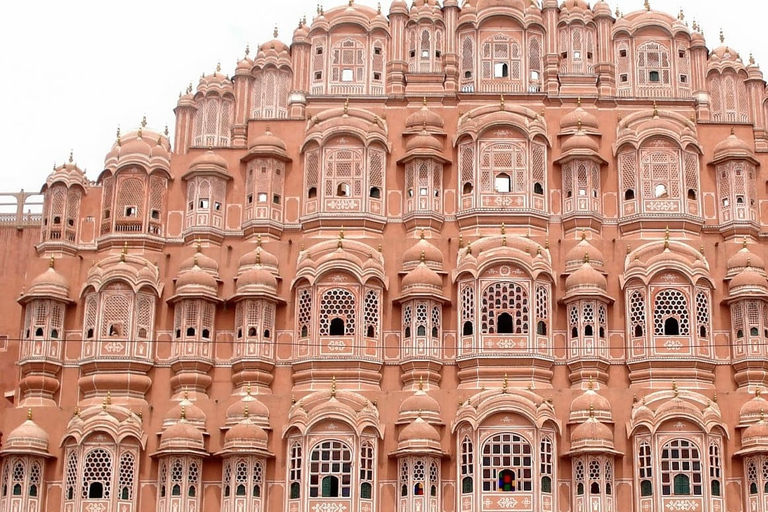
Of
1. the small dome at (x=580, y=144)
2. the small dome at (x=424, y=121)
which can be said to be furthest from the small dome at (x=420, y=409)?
the small dome at (x=580, y=144)

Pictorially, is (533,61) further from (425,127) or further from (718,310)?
(718,310)

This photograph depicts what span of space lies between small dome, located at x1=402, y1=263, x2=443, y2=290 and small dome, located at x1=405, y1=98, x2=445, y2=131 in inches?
220

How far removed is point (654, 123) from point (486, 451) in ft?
43.6

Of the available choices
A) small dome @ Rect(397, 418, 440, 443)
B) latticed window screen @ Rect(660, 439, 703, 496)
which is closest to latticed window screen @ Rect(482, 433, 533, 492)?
small dome @ Rect(397, 418, 440, 443)

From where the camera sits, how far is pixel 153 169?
47.5 metres

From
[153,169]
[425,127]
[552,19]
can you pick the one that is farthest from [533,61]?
[153,169]

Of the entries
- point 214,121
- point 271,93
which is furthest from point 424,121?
point 214,121

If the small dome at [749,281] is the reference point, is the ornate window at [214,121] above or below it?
above

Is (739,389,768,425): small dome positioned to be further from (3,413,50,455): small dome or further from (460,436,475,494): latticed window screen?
(3,413,50,455): small dome

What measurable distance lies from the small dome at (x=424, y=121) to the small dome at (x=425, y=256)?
451cm

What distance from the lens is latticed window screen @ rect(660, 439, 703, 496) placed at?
138 ft

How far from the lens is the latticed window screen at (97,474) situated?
1676 inches

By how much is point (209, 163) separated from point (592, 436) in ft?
52.6

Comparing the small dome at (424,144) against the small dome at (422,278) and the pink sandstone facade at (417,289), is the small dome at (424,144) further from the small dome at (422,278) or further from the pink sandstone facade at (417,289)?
the small dome at (422,278)
